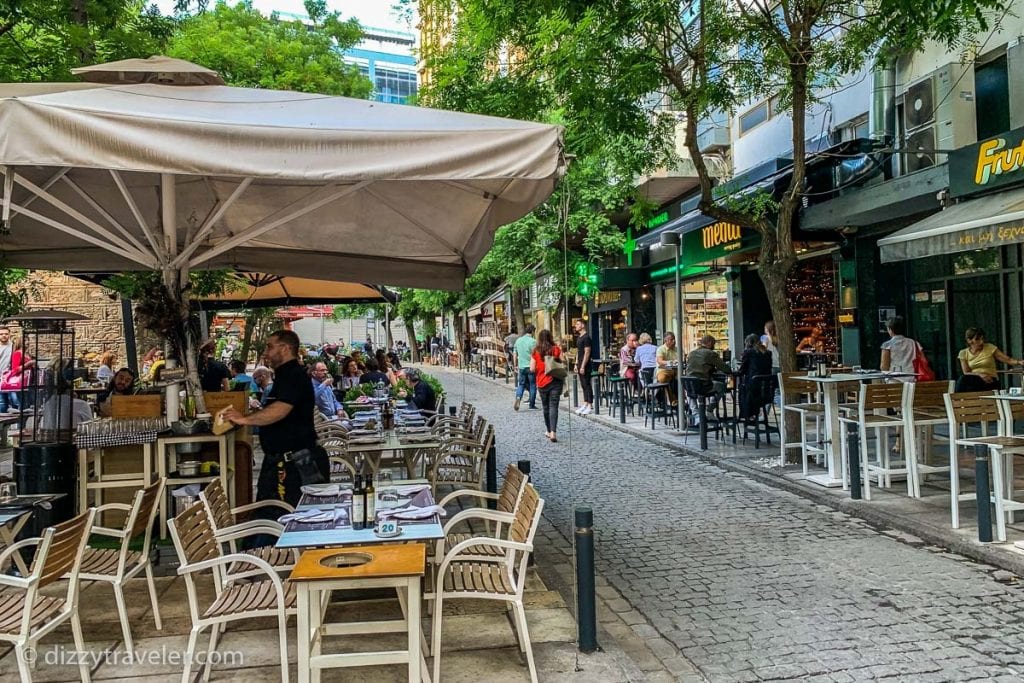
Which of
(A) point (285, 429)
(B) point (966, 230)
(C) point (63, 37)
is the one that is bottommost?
(A) point (285, 429)

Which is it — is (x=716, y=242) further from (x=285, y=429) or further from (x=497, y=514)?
(x=497, y=514)

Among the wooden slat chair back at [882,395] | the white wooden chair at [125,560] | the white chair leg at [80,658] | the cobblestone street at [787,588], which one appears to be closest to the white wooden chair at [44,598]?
the white chair leg at [80,658]

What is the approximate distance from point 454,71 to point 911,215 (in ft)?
24.8

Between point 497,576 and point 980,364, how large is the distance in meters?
8.58

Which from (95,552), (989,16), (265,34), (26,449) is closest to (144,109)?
(95,552)

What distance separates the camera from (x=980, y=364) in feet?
34.0

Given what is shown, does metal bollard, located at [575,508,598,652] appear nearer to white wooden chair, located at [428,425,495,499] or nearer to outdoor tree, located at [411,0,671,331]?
white wooden chair, located at [428,425,495,499]

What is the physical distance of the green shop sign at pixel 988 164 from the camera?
971 cm

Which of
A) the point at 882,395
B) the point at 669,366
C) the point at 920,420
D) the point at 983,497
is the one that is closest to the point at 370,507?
Answer: the point at 983,497

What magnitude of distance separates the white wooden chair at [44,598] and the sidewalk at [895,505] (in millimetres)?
2784

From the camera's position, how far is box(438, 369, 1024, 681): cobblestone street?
450 cm

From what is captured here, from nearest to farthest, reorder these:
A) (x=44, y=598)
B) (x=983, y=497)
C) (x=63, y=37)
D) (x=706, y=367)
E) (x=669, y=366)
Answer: (x=44, y=598), (x=983, y=497), (x=63, y=37), (x=706, y=367), (x=669, y=366)

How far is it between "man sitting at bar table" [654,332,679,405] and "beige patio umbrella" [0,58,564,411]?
8.57 meters

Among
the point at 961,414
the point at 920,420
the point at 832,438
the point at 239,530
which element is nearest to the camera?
the point at 239,530
